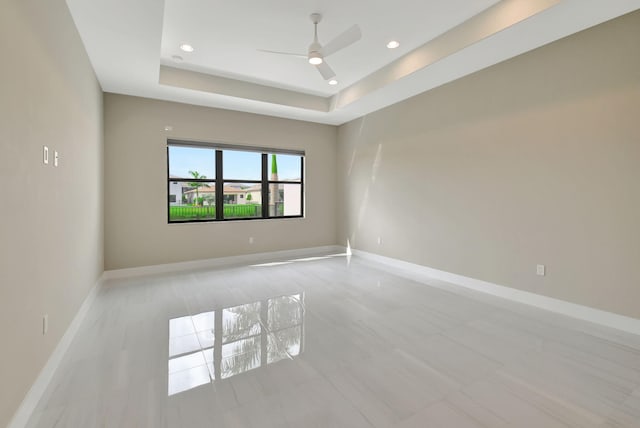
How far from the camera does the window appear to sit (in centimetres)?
511

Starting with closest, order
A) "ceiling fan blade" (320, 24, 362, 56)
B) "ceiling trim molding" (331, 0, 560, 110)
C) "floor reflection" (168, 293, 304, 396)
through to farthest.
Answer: "floor reflection" (168, 293, 304, 396) < "ceiling trim molding" (331, 0, 560, 110) < "ceiling fan blade" (320, 24, 362, 56)

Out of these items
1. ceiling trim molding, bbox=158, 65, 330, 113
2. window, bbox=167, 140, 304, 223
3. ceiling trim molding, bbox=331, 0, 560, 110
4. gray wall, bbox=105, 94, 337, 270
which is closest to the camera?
ceiling trim molding, bbox=331, 0, 560, 110

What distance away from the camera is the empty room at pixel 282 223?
5.79 ft

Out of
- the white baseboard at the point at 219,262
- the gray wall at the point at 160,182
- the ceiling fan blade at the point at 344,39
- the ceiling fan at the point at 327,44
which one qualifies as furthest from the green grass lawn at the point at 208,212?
the ceiling fan blade at the point at 344,39

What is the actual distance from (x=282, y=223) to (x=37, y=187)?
4252 mm

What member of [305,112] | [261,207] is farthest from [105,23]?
[261,207]

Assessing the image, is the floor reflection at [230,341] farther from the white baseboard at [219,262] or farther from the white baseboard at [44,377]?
the white baseboard at [219,262]

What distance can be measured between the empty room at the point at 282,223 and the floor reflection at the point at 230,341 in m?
0.02

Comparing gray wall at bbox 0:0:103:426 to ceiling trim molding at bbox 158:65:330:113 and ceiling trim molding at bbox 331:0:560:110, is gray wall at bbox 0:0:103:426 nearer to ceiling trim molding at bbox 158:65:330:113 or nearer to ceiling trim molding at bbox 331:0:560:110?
ceiling trim molding at bbox 158:65:330:113

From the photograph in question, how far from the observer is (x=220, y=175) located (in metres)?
5.41

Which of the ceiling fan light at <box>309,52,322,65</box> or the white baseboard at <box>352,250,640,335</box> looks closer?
the white baseboard at <box>352,250,640,335</box>

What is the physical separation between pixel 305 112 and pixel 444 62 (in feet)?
8.58

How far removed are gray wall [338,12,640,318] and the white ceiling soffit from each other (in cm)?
31

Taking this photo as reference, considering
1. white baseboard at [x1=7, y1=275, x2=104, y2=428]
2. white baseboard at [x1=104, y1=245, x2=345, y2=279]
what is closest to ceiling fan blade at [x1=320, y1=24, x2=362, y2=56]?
white baseboard at [x1=7, y1=275, x2=104, y2=428]
